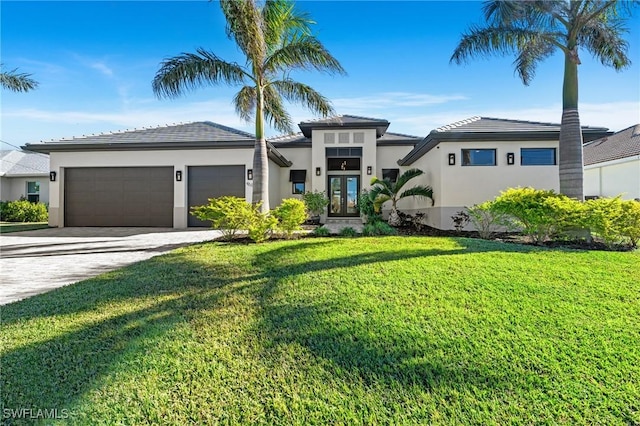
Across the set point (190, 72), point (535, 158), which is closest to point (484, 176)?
point (535, 158)

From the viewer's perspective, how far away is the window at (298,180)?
20219 mm

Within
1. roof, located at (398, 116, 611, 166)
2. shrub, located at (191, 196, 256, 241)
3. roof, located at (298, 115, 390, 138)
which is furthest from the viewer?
roof, located at (298, 115, 390, 138)

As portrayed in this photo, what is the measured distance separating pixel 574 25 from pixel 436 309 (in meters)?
10.5

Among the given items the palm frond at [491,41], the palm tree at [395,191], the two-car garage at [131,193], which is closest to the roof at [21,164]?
the two-car garage at [131,193]

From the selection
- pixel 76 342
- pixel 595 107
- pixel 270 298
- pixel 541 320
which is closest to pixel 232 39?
pixel 270 298

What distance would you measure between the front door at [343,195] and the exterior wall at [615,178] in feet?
43.1

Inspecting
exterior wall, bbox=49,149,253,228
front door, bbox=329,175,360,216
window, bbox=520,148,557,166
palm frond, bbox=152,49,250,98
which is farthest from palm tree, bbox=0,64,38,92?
window, bbox=520,148,557,166

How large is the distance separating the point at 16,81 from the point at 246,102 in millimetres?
11550

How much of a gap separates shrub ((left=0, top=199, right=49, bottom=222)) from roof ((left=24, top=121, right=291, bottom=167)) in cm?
817

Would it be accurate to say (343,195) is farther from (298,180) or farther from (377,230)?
(377,230)

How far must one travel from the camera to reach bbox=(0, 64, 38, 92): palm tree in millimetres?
15282

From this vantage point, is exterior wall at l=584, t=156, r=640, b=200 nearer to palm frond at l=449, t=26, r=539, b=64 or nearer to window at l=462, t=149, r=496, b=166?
window at l=462, t=149, r=496, b=166

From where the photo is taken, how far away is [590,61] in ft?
34.2

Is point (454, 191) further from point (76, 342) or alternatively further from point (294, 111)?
point (76, 342)
